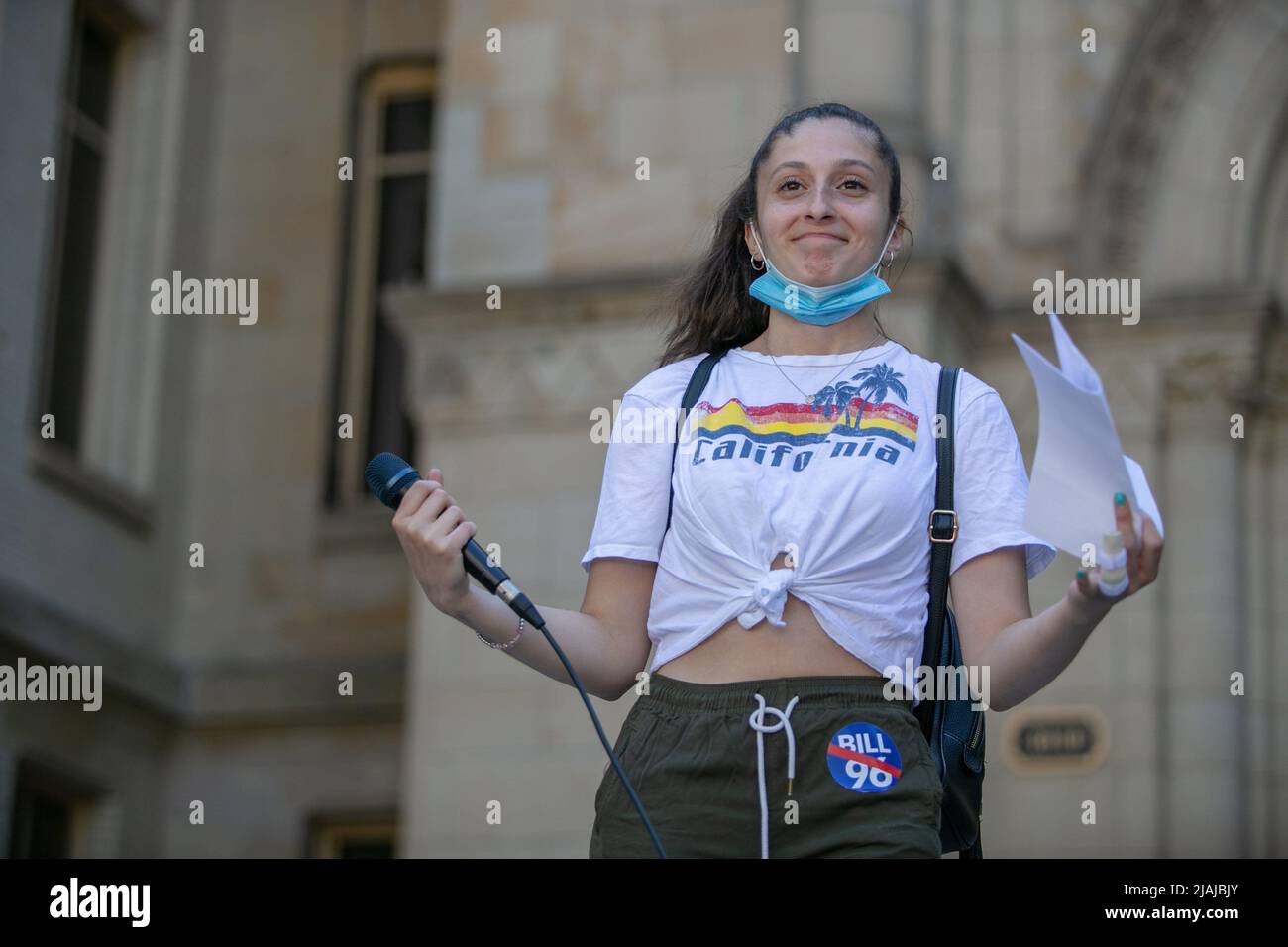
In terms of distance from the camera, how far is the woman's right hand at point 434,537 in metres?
3.50

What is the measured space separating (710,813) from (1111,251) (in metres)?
8.30

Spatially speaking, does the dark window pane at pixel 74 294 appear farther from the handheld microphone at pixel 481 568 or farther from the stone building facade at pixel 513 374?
the handheld microphone at pixel 481 568

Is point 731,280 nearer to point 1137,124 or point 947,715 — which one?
point 947,715

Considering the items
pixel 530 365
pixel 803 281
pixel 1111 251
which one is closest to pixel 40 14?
pixel 530 365

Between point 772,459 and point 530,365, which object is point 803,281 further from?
point 530,365

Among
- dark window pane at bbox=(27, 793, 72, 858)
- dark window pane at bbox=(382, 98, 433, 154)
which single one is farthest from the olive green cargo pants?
dark window pane at bbox=(382, 98, 433, 154)

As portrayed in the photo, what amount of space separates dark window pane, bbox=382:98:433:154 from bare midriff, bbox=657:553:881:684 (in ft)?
37.2

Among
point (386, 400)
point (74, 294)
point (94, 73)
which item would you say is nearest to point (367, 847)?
point (386, 400)

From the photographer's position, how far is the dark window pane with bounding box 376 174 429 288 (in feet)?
47.3

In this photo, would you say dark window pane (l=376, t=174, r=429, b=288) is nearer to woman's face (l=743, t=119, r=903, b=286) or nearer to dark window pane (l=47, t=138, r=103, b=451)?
dark window pane (l=47, t=138, r=103, b=451)

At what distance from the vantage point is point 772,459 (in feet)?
12.3

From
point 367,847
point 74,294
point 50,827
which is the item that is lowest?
point 367,847

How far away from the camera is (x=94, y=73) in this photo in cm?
1375

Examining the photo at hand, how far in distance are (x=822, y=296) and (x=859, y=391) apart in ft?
0.64
